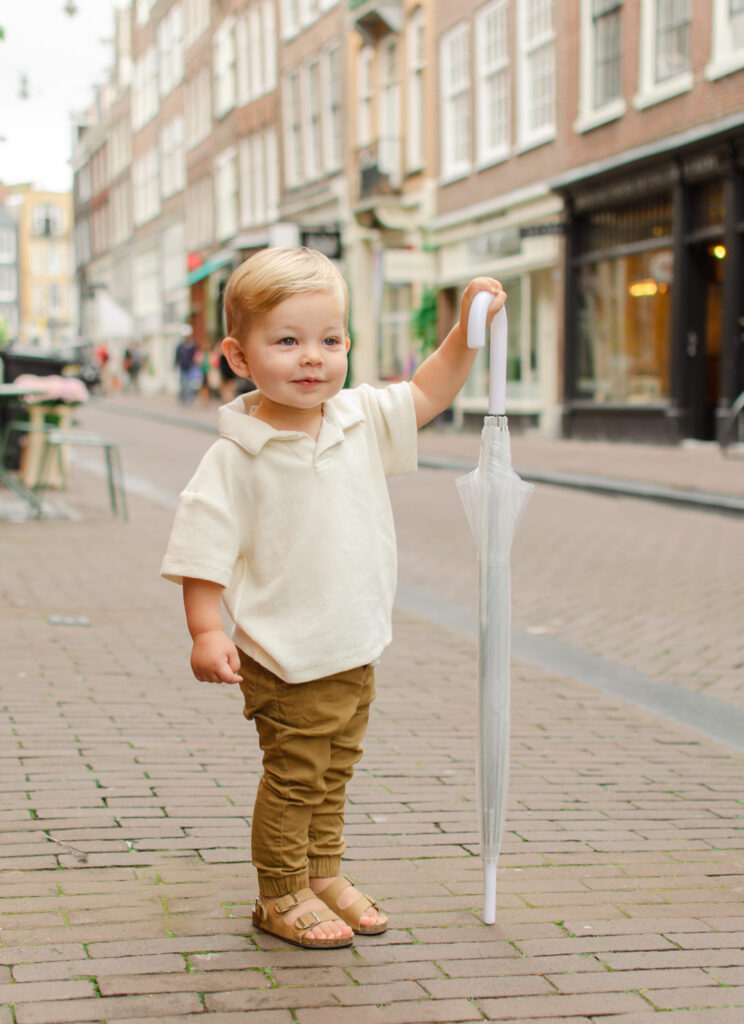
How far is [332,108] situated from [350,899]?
1179 inches

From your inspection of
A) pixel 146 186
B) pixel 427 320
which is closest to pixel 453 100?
pixel 427 320

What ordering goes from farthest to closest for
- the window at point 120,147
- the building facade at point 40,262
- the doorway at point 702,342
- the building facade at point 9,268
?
the building facade at point 40,262
the building facade at point 9,268
the window at point 120,147
the doorway at point 702,342

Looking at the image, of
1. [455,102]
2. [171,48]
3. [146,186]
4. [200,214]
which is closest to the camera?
[455,102]

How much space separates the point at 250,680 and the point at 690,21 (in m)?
15.9

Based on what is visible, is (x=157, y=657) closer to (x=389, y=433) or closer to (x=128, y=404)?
(x=389, y=433)

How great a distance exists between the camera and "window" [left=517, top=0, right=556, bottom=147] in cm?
2053

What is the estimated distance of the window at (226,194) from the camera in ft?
132

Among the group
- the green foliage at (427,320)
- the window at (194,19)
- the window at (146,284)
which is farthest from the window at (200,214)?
the green foliage at (427,320)

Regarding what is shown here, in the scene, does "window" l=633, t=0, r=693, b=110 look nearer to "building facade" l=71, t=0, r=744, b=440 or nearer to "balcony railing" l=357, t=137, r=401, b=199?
"building facade" l=71, t=0, r=744, b=440

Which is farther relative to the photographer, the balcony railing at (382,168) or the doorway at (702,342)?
the balcony railing at (382,168)

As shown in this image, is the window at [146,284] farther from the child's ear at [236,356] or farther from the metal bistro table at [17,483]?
the child's ear at [236,356]

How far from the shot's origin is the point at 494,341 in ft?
9.22

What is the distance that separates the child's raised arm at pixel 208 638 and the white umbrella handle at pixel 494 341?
2.11 ft

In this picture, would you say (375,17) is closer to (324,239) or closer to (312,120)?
(324,239)
